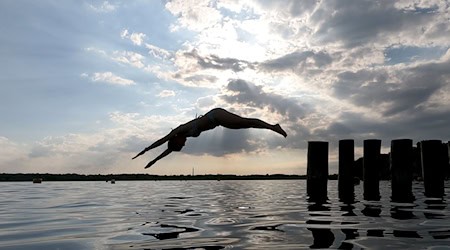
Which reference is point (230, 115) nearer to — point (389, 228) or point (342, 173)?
point (389, 228)

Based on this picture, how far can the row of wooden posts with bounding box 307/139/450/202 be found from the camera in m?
15.0

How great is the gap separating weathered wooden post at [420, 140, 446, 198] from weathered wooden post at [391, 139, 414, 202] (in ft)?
1.93

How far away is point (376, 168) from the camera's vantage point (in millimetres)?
15914

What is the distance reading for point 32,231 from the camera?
326 inches

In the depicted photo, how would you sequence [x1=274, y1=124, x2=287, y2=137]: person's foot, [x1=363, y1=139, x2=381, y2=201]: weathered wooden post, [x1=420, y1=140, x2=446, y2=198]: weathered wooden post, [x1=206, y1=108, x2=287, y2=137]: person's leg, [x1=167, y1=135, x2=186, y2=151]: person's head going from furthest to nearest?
[x1=363, y1=139, x2=381, y2=201]: weathered wooden post
[x1=420, y1=140, x2=446, y2=198]: weathered wooden post
[x1=274, y1=124, x2=287, y2=137]: person's foot
[x1=167, y1=135, x2=186, y2=151]: person's head
[x1=206, y1=108, x2=287, y2=137]: person's leg

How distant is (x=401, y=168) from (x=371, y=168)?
3.72 feet

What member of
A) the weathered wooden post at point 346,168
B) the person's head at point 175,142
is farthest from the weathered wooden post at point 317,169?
the person's head at point 175,142

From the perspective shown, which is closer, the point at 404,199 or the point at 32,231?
the point at 32,231

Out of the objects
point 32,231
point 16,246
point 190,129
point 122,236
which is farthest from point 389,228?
point 32,231

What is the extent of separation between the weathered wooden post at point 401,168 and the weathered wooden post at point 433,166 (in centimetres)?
59

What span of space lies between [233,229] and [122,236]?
2.07 meters

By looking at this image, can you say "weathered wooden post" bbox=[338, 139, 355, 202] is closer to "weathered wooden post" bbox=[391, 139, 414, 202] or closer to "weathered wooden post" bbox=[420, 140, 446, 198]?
"weathered wooden post" bbox=[391, 139, 414, 202]

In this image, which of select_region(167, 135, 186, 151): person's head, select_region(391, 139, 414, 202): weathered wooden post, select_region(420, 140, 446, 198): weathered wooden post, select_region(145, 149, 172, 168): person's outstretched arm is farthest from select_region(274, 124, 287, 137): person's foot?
select_region(420, 140, 446, 198): weathered wooden post

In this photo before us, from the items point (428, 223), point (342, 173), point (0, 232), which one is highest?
point (342, 173)
